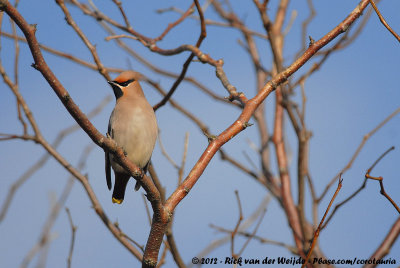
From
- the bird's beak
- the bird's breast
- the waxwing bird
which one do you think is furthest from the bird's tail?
the bird's beak

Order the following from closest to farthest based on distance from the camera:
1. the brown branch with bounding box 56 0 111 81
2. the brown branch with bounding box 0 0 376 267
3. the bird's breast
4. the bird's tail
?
the brown branch with bounding box 0 0 376 267, the brown branch with bounding box 56 0 111 81, the bird's breast, the bird's tail

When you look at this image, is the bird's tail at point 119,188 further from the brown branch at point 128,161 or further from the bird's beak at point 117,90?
the brown branch at point 128,161

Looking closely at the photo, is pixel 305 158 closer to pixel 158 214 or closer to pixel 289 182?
pixel 289 182

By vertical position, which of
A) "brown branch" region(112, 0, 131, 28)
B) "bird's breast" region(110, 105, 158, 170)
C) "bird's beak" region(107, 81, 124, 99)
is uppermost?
"brown branch" region(112, 0, 131, 28)

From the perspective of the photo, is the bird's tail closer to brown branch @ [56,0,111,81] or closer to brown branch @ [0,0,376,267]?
brown branch @ [56,0,111,81]

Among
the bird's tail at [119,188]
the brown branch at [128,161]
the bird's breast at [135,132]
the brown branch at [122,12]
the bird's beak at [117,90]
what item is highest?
the brown branch at [122,12]

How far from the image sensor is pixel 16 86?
413 centimetres

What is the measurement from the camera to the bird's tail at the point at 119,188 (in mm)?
4828

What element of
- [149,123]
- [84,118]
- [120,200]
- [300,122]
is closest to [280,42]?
[300,122]

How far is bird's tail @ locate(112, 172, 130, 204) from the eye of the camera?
4.83 meters

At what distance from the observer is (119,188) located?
487cm

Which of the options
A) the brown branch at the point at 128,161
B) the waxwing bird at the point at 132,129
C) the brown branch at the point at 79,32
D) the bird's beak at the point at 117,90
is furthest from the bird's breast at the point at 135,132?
the brown branch at the point at 128,161

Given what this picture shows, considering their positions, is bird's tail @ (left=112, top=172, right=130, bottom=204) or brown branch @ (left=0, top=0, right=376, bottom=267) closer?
brown branch @ (left=0, top=0, right=376, bottom=267)

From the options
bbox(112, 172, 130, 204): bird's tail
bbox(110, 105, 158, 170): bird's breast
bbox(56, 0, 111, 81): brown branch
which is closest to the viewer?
bbox(56, 0, 111, 81): brown branch
